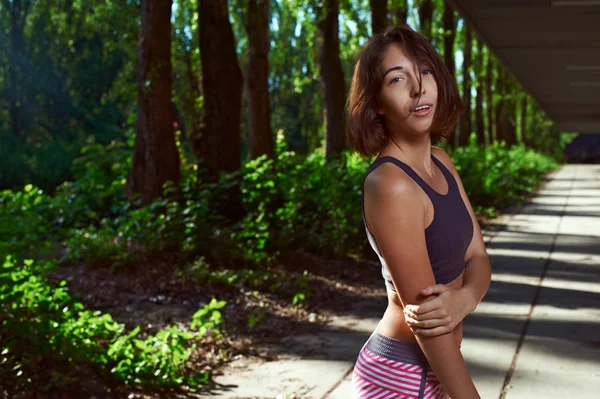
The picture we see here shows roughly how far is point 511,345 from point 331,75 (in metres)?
11.6

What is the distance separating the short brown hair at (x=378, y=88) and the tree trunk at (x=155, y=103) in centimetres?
974

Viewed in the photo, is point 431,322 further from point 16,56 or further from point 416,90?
point 16,56

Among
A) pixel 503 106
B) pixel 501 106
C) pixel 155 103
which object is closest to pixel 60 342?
pixel 155 103

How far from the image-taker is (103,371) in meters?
5.77

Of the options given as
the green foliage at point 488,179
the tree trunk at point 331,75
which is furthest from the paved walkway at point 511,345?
the green foliage at point 488,179

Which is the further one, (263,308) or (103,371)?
(263,308)

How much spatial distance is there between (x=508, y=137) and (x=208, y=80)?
154 feet

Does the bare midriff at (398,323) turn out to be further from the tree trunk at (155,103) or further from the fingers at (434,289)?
the tree trunk at (155,103)

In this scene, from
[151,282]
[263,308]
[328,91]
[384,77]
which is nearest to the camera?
[384,77]

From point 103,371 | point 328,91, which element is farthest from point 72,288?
point 328,91

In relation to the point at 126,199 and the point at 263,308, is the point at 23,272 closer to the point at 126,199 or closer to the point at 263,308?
the point at 263,308

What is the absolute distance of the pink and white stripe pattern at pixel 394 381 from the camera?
2.20m

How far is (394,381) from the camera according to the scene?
87.0 inches

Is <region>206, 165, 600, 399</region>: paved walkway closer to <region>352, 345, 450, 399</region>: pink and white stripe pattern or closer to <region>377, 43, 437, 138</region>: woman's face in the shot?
<region>352, 345, 450, 399</region>: pink and white stripe pattern
